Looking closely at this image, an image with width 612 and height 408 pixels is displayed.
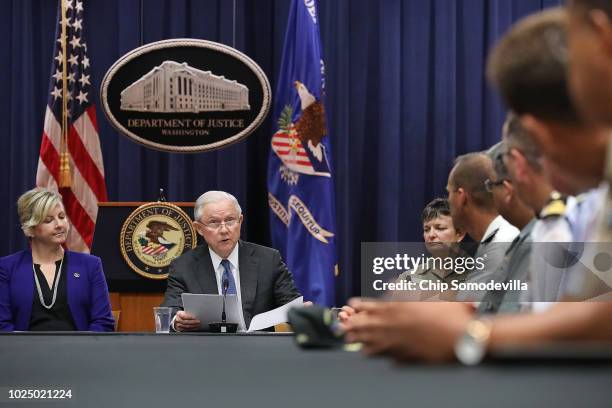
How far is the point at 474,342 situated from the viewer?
997mm

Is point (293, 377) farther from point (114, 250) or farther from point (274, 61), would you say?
point (274, 61)

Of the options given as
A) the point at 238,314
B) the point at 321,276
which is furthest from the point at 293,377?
the point at 321,276

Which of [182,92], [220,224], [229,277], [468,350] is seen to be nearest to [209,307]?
[229,277]

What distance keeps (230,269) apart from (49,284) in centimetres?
85

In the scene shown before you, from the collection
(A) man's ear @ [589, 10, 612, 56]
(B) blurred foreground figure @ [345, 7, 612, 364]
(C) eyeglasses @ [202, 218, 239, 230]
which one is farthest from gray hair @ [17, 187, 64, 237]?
(A) man's ear @ [589, 10, 612, 56]

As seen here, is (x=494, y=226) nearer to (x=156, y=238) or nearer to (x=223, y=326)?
(x=223, y=326)

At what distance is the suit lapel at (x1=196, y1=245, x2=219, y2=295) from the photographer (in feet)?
14.2

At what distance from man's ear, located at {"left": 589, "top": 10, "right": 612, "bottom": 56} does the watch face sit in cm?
34

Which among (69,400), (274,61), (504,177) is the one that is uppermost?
(274,61)

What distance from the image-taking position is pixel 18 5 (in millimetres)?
6902

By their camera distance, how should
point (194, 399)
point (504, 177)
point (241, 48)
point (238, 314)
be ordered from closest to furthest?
point (194, 399) < point (504, 177) < point (238, 314) < point (241, 48)

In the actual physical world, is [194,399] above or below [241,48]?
below

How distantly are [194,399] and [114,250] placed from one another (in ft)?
12.4

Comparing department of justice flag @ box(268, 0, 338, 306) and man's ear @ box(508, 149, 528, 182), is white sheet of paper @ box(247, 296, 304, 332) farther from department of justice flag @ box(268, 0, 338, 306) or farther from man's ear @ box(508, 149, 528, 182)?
department of justice flag @ box(268, 0, 338, 306)
